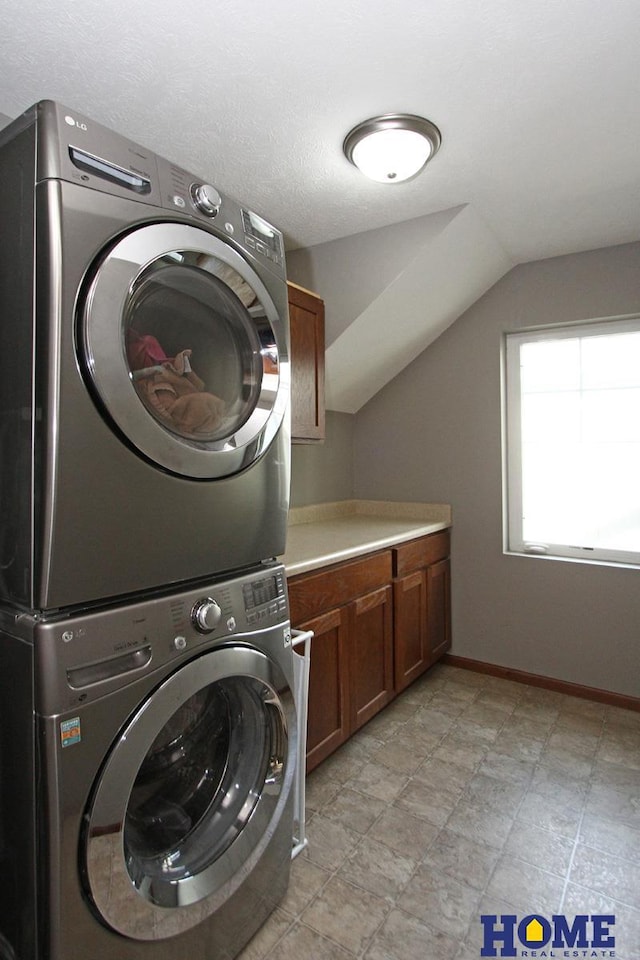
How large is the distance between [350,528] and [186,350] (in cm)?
174

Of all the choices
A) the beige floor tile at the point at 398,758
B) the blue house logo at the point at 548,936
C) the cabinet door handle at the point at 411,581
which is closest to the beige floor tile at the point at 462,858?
the blue house logo at the point at 548,936

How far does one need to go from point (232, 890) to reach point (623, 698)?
84.8 inches

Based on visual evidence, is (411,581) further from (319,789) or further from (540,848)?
(540,848)

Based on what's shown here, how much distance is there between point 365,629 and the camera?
7.41 ft

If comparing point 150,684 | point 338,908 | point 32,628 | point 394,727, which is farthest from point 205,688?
point 394,727

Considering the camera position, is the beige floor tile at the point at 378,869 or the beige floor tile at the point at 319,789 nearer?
the beige floor tile at the point at 378,869

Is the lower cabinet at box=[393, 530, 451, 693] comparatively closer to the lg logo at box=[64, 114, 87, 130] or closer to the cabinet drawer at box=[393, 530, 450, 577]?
the cabinet drawer at box=[393, 530, 450, 577]

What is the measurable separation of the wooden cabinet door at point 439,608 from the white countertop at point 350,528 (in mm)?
242

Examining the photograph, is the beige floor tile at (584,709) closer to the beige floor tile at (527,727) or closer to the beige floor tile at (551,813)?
the beige floor tile at (527,727)

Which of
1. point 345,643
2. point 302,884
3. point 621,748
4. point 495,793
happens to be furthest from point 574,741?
point 302,884

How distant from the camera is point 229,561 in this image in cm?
126

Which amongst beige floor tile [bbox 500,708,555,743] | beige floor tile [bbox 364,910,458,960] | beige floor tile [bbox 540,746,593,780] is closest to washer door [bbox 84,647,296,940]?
beige floor tile [bbox 364,910,458,960]

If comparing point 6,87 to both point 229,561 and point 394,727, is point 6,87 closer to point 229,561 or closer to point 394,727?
point 229,561

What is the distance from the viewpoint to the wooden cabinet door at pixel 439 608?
2861mm
